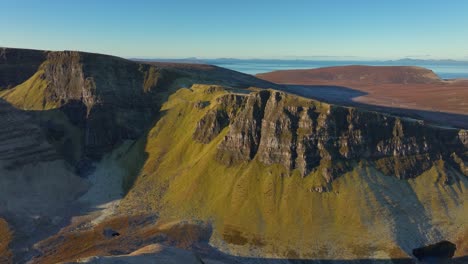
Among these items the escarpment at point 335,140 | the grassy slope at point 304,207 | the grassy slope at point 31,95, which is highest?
the grassy slope at point 31,95

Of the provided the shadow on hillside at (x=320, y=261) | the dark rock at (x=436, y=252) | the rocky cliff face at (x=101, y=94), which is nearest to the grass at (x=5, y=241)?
the rocky cliff face at (x=101, y=94)

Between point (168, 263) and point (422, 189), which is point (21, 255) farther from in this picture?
point (422, 189)

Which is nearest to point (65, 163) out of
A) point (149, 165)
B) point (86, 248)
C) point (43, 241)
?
point (149, 165)

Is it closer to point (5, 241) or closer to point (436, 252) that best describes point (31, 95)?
point (5, 241)

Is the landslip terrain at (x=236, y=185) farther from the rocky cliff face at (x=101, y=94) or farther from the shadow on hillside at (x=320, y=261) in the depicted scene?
the rocky cliff face at (x=101, y=94)

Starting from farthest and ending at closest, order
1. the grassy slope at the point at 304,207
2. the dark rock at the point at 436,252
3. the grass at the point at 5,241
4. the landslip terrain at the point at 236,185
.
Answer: the landslip terrain at the point at 236,185, the grassy slope at the point at 304,207, the dark rock at the point at 436,252, the grass at the point at 5,241

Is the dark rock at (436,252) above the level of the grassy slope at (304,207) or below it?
below

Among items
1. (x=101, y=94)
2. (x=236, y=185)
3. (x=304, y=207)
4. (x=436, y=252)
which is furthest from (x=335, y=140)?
(x=101, y=94)
